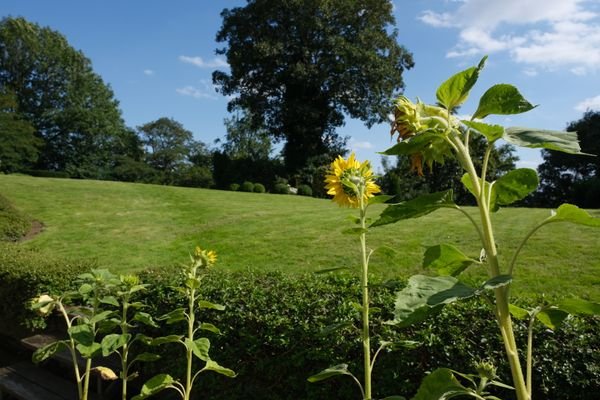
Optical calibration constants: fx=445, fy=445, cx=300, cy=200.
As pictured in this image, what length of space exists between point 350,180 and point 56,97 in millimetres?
47382

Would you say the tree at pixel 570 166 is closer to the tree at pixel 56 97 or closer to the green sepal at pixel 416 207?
the green sepal at pixel 416 207

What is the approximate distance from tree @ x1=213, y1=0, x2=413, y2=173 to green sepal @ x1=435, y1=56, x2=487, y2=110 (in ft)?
81.5

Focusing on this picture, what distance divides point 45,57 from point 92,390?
153 feet

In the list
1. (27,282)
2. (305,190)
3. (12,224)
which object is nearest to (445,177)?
(305,190)

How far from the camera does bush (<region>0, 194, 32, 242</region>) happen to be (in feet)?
31.7

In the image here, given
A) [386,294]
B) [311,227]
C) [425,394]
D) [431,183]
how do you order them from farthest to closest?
[431,183] < [311,227] < [386,294] < [425,394]

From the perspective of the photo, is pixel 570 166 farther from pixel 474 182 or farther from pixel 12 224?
pixel 474 182

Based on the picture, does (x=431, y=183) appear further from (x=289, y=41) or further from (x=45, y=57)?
(x=45, y=57)

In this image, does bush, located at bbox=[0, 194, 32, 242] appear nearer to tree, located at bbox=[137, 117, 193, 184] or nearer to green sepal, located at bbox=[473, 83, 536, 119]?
green sepal, located at bbox=[473, 83, 536, 119]

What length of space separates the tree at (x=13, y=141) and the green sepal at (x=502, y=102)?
1506 inches

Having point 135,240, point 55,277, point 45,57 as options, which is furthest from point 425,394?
point 45,57

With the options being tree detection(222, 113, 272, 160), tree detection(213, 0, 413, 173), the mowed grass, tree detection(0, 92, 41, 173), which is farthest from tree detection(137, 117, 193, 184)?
the mowed grass

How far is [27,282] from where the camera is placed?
4.82 metres

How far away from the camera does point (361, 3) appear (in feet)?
85.4
